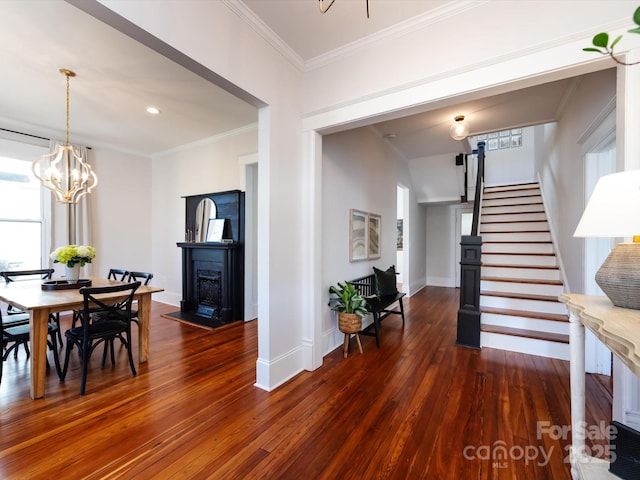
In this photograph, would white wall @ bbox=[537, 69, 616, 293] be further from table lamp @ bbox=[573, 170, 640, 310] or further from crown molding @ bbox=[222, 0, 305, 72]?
crown molding @ bbox=[222, 0, 305, 72]

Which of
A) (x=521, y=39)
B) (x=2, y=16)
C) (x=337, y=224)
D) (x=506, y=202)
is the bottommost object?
(x=337, y=224)

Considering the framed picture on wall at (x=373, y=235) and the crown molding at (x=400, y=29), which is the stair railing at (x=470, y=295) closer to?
the framed picture on wall at (x=373, y=235)

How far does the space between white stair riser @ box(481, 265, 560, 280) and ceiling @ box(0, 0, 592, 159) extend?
7.01ft

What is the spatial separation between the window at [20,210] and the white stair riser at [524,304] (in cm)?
667

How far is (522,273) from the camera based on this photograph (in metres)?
3.94

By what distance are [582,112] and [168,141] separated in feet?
18.9

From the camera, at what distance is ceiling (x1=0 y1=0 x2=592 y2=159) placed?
6.93ft

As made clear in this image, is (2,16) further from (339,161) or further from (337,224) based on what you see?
(337,224)

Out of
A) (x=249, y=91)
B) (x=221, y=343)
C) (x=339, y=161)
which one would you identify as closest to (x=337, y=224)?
(x=339, y=161)

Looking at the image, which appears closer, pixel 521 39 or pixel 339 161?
pixel 521 39

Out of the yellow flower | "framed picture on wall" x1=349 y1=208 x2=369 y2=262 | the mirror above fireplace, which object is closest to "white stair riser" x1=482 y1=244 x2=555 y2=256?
"framed picture on wall" x1=349 y1=208 x2=369 y2=262

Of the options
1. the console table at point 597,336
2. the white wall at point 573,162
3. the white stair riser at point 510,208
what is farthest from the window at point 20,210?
the white stair riser at point 510,208

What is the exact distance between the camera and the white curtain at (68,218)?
4461 millimetres

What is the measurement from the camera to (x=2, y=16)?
2072mm
